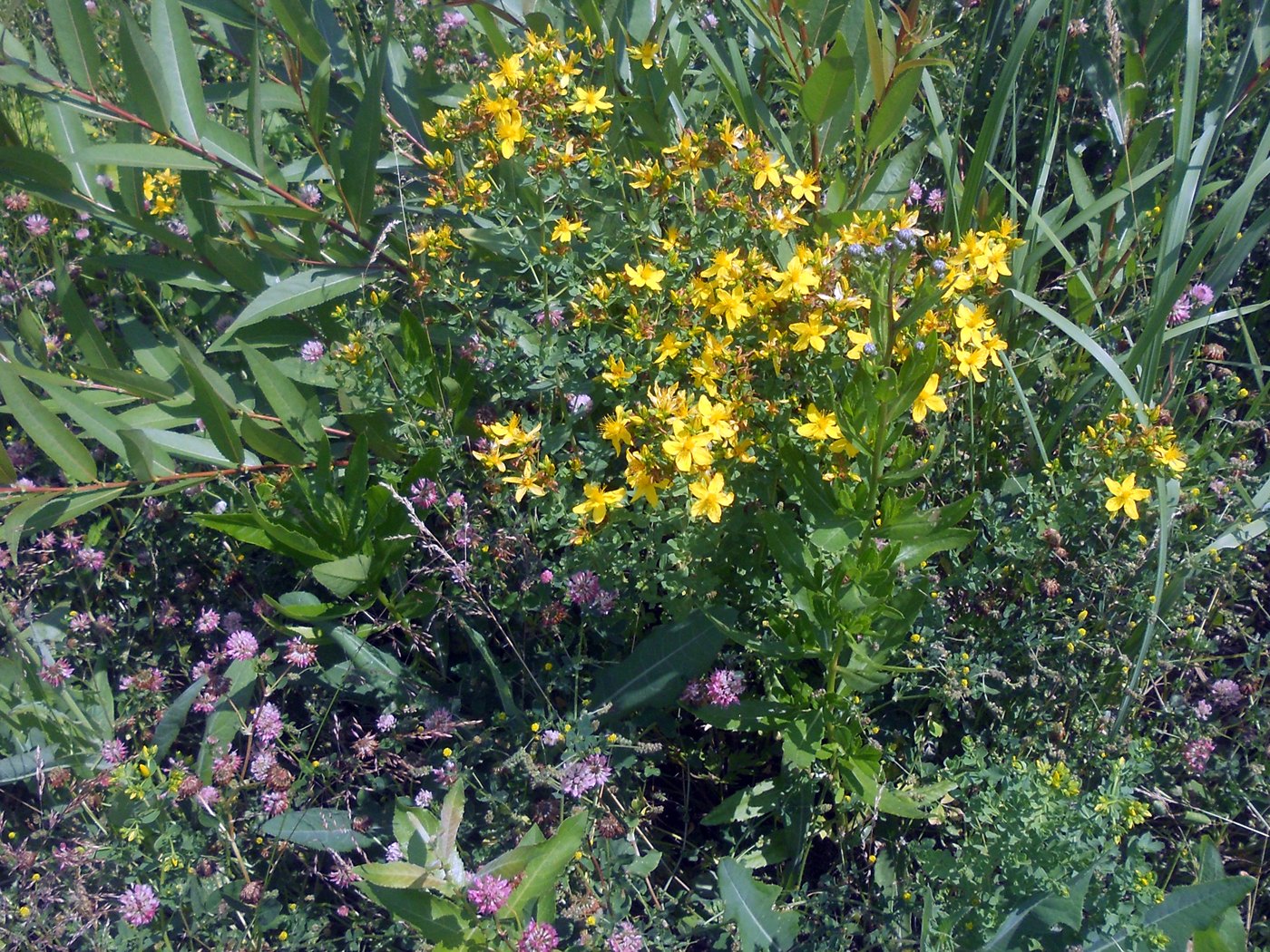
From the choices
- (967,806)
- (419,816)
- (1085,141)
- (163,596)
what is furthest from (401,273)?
(1085,141)

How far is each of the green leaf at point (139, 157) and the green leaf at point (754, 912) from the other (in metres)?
2.01

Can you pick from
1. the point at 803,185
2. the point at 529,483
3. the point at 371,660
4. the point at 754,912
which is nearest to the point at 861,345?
the point at 803,185

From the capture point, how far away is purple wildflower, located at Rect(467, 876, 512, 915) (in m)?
1.77

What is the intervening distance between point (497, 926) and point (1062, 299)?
2466mm

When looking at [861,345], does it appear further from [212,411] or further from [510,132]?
[212,411]

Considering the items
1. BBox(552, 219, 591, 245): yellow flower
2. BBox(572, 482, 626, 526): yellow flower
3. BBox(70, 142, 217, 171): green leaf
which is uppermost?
BBox(70, 142, 217, 171): green leaf

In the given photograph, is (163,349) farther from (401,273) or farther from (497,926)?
(497,926)

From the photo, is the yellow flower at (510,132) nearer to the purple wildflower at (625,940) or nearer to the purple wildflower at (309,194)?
the purple wildflower at (309,194)

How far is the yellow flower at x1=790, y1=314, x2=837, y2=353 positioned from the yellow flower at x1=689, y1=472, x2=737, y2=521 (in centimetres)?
32

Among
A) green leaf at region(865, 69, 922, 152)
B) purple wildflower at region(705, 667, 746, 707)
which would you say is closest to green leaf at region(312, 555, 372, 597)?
purple wildflower at region(705, 667, 746, 707)

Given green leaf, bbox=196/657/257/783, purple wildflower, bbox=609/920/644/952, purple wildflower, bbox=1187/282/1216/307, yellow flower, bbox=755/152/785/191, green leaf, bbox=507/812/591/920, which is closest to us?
green leaf, bbox=507/812/591/920

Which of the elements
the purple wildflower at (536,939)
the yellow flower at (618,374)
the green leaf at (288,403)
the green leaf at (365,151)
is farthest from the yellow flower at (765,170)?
the purple wildflower at (536,939)

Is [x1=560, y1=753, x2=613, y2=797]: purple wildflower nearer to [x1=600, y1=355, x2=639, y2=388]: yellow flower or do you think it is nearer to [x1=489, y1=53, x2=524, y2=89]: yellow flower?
[x1=600, y1=355, x2=639, y2=388]: yellow flower

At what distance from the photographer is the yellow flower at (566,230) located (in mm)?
2246
